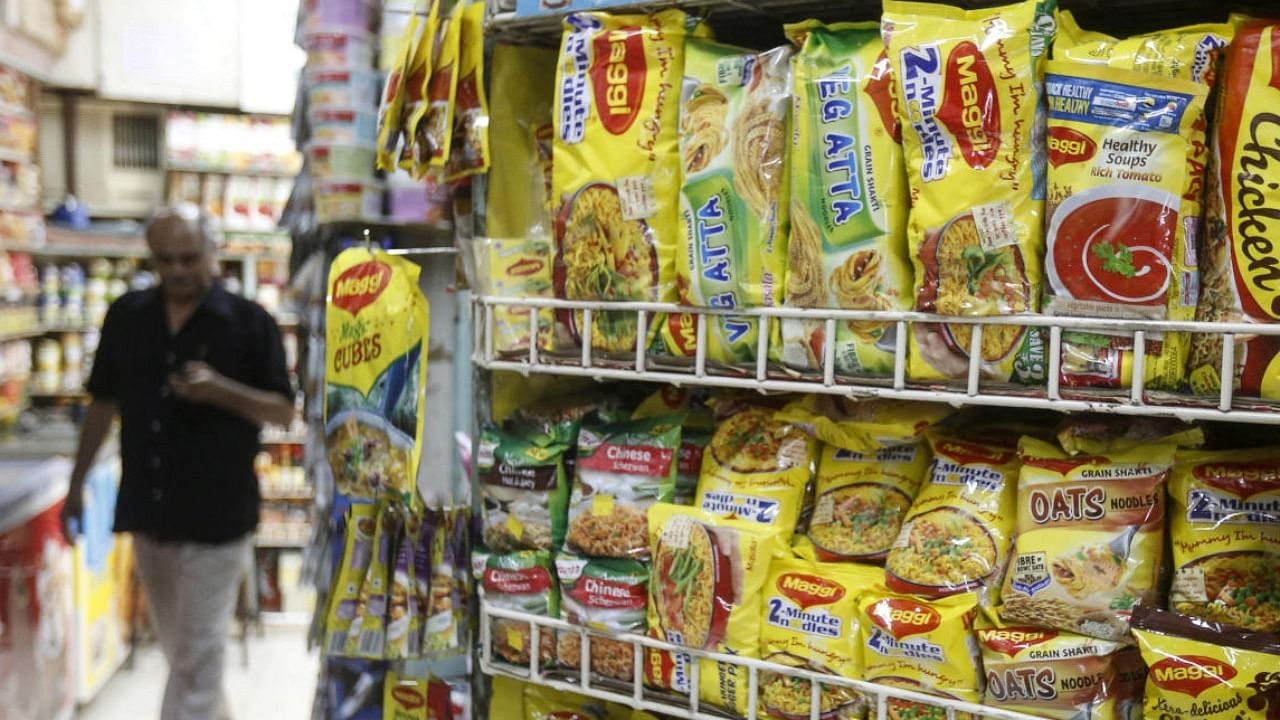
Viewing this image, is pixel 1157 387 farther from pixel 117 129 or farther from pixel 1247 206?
pixel 117 129

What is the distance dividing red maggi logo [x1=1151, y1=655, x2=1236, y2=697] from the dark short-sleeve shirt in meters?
2.42

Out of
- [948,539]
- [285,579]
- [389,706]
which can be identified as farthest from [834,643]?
[285,579]

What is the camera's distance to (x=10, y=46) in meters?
4.75

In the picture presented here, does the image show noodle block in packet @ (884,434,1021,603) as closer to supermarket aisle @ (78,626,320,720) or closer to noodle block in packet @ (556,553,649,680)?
noodle block in packet @ (556,553,649,680)

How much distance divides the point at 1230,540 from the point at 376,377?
1013 millimetres

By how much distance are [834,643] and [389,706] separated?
775 mm

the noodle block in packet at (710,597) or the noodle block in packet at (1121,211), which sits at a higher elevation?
the noodle block in packet at (1121,211)

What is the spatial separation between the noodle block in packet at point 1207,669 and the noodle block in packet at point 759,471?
0.41 meters

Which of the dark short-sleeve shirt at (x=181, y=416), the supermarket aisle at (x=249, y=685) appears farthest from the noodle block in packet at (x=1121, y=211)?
the supermarket aisle at (x=249, y=685)

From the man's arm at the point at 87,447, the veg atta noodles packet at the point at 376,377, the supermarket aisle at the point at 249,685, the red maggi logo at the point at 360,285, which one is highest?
the red maggi logo at the point at 360,285

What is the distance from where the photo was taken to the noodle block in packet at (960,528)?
1.12m

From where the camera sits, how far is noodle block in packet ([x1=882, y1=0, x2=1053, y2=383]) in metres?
0.98

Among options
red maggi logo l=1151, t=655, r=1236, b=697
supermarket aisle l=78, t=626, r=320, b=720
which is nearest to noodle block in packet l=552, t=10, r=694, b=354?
red maggi logo l=1151, t=655, r=1236, b=697

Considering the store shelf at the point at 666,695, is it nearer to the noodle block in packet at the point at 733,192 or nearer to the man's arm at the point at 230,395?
the noodle block in packet at the point at 733,192
